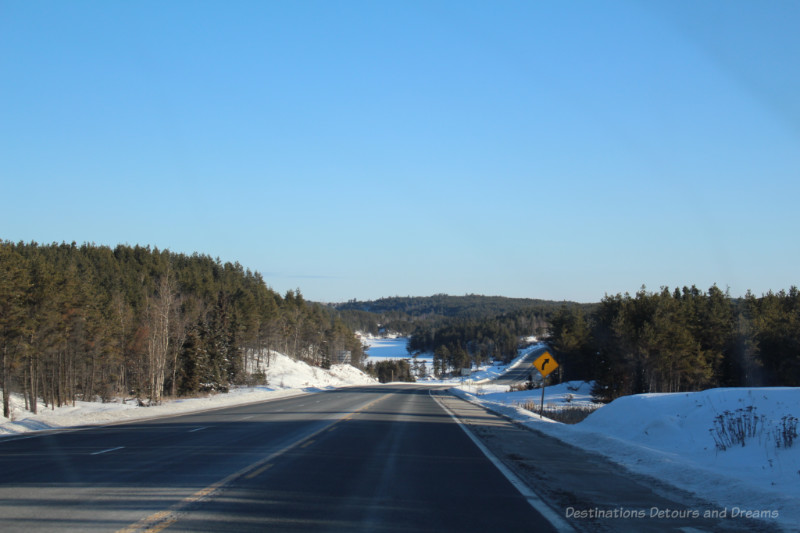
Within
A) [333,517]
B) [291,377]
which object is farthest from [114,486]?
[291,377]

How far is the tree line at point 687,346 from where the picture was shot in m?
56.7

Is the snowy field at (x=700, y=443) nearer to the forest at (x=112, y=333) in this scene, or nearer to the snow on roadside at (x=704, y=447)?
the snow on roadside at (x=704, y=447)

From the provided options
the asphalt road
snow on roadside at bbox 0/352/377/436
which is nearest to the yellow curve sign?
snow on roadside at bbox 0/352/377/436

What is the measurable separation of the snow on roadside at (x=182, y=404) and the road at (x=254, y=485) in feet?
22.3

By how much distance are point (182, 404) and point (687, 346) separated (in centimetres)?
4578

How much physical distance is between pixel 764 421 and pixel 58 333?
1899 inches

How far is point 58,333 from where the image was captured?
46750 millimetres

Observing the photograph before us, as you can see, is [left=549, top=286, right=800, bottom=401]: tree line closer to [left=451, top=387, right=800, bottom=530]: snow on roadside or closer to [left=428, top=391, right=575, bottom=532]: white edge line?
[left=451, top=387, right=800, bottom=530]: snow on roadside

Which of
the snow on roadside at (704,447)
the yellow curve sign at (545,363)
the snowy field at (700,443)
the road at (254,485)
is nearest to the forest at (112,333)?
the snowy field at (700,443)

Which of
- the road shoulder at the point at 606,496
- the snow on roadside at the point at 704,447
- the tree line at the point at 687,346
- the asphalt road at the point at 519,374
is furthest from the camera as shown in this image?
the asphalt road at the point at 519,374

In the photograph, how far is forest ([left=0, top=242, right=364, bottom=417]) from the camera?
1690 inches

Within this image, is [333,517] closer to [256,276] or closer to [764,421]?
[764,421]

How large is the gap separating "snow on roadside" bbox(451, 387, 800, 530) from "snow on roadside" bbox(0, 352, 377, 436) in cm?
1895

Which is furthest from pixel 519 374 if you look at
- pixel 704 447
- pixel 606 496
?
pixel 606 496
